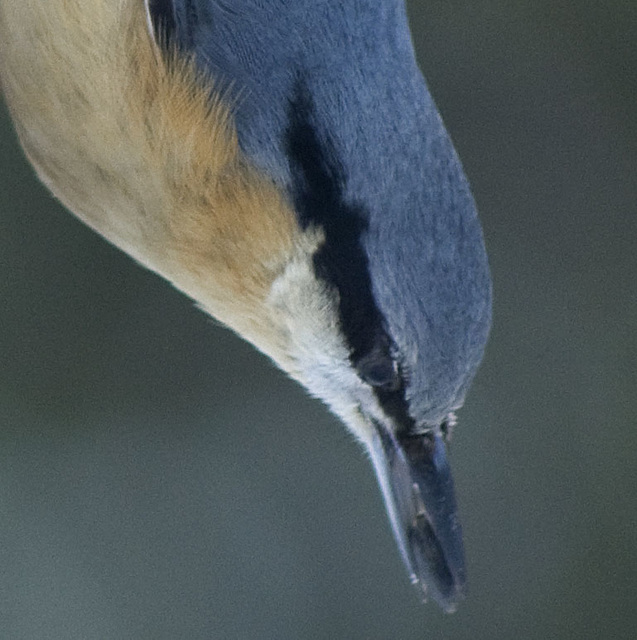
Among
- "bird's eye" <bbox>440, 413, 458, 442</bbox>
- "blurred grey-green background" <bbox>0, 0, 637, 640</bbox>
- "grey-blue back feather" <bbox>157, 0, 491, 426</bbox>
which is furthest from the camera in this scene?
"blurred grey-green background" <bbox>0, 0, 637, 640</bbox>

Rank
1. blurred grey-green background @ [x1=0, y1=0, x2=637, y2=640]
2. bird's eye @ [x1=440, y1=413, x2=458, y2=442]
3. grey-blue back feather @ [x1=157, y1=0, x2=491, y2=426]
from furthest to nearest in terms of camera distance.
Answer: blurred grey-green background @ [x1=0, y1=0, x2=637, y2=640]
bird's eye @ [x1=440, y1=413, x2=458, y2=442]
grey-blue back feather @ [x1=157, y1=0, x2=491, y2=426]

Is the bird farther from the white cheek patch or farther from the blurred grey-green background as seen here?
the blurred grey-green background

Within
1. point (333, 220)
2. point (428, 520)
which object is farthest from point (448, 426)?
point (333, 220)

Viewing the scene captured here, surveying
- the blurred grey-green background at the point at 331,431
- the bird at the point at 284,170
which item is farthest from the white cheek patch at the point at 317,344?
the blurred grey-green background at the point at 331,431

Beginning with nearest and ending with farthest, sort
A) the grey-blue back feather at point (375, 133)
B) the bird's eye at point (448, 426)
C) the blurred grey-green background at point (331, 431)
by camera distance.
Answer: the grey-blue back feather at point (375, 133) → the bird's eye at point (448, 426) → the blurred grey-green background at point (331, 431)

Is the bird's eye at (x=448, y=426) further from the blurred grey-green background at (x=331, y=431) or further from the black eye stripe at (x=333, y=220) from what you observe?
the blurred grey-green background at (x=331, y=431)

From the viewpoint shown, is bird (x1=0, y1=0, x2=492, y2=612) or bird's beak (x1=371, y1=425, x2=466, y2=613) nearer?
bird (x1=0, y1=0, x2=492, y2=612)

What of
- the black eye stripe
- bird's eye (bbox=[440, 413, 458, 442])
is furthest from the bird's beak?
the black eye stripe
